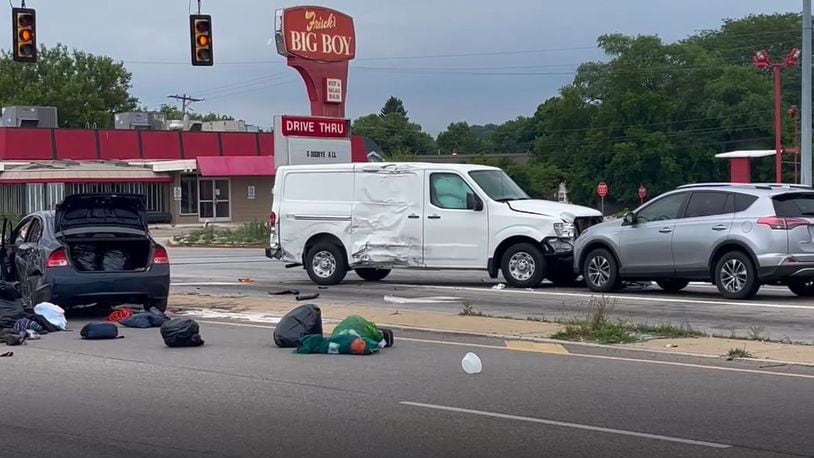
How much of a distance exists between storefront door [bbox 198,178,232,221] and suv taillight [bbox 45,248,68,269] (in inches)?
1641

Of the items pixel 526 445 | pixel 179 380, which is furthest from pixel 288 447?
pixel 179 380

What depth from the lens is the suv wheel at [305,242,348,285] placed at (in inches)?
828

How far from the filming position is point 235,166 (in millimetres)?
56156

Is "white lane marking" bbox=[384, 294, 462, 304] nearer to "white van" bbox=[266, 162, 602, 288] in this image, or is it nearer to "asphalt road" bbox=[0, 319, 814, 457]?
"white van" bbox=[266, 162, 602, 288]

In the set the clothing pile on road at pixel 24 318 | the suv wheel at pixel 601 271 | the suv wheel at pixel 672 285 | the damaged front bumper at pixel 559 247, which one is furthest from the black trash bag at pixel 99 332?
the suv wheel at pixel 672 285

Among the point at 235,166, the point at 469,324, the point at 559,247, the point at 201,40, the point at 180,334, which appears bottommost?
the point at 469,324

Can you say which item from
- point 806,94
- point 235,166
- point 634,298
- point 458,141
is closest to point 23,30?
point 634,298

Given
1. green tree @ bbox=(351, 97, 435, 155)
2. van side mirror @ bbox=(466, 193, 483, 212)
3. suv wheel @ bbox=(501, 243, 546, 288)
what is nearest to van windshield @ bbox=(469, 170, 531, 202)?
van side mirror @ bbox=(466, 193, 483, 212)

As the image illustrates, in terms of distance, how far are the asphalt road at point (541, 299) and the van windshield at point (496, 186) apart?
1.64 meters

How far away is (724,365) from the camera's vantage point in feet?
38.5

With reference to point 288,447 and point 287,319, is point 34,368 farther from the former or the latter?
point 288,447

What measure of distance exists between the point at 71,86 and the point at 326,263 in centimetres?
6809

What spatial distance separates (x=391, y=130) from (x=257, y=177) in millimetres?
66127

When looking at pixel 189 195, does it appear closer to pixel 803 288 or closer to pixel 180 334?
pixel 803 288
